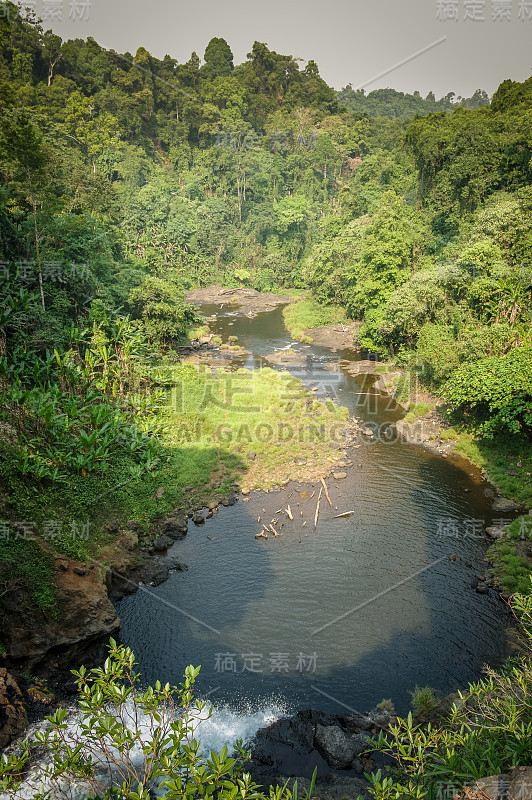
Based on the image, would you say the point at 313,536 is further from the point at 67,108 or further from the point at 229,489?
the point at 67,108

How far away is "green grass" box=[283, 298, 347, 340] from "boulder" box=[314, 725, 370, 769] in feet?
104

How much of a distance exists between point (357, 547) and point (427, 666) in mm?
5025

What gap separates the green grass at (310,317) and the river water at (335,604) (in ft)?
75.1

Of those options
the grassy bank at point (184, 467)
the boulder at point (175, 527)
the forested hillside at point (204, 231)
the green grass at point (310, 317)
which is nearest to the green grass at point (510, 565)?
the forested hillside at point (204, 231)

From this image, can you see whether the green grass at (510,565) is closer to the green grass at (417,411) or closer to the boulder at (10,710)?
the green grass at (417,411)

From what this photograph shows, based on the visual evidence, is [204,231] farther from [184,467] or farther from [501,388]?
[501,388]

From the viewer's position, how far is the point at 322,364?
3522 centimetres

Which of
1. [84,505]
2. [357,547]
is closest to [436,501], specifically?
[357,547]

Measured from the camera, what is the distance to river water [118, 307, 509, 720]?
12.7 m

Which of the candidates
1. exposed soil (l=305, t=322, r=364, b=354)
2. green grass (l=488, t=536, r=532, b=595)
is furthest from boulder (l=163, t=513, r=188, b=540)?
exposed soil (l=305, t=322, r=364, b=354)

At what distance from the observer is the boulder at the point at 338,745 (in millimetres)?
10633

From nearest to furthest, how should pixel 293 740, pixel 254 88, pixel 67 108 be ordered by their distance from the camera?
1. pixel 293 740
2. pixel 67 108
3. pixel 254 88

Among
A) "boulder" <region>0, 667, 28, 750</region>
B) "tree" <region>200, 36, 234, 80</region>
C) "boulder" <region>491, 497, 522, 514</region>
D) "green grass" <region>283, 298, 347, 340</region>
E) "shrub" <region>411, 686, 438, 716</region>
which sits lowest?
"shrub" <region>411, 686, 438, 716</region>

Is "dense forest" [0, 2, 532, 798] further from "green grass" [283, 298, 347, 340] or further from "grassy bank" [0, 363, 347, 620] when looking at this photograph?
"green grass" [283, 298, 347, 340]
